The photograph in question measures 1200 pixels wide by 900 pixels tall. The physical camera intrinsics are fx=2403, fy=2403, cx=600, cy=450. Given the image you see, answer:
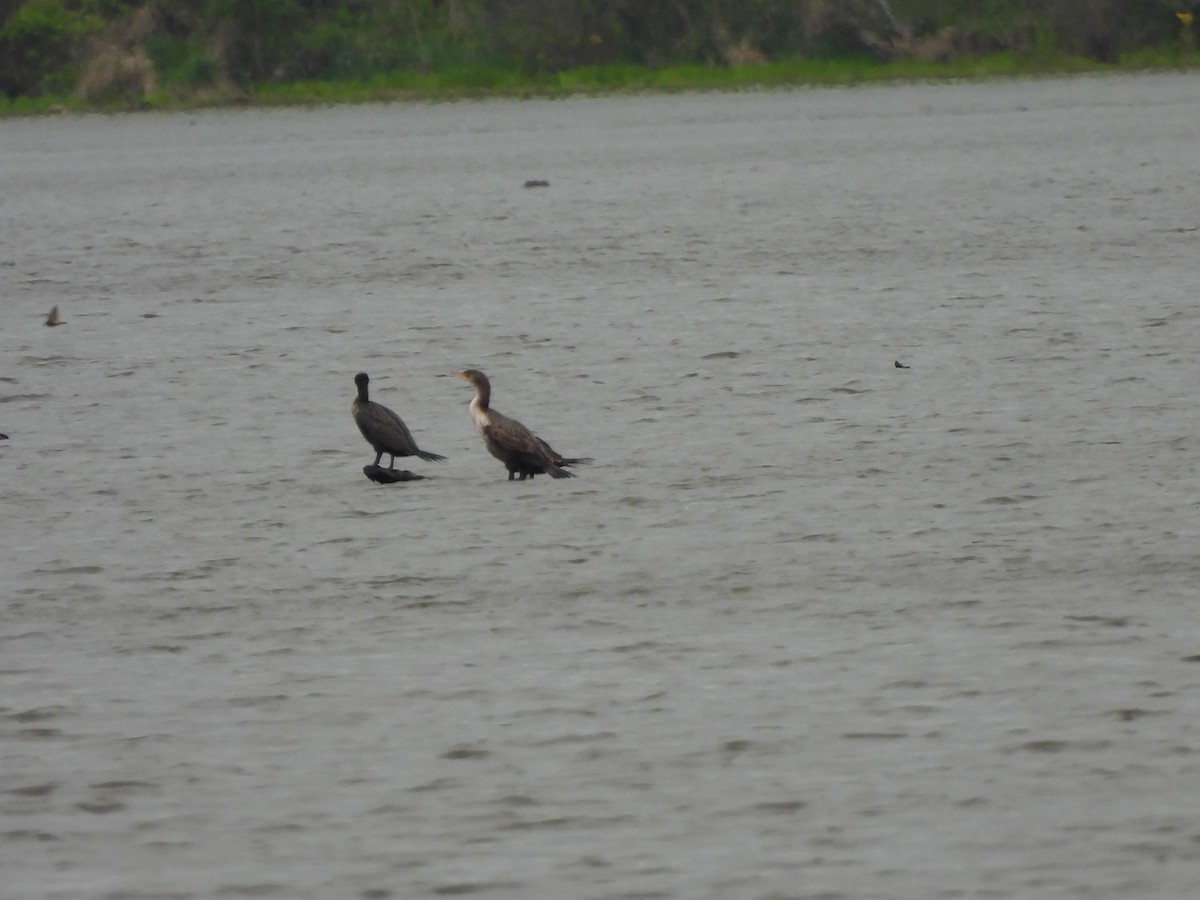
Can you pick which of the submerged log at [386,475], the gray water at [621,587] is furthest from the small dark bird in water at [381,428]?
the gray water at [621,587]

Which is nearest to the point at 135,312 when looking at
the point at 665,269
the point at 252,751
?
the point at 665,269

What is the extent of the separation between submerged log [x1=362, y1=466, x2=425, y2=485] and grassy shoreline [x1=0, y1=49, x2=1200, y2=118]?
57.1m

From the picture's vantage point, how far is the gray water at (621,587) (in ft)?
20.4

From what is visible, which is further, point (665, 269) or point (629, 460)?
point (665, 269)

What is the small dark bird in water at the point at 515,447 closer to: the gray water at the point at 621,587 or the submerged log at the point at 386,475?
the gray water at the point at 621,587

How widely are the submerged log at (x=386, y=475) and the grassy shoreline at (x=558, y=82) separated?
57.1m

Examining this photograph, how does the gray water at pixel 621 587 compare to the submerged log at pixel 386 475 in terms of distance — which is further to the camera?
the submerged log at pixel 386 475

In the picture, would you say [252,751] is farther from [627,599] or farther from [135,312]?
[135,312]

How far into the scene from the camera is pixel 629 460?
11.7 metres

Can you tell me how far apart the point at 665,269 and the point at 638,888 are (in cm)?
1626

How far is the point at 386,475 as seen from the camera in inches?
436

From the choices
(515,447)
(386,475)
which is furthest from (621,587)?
(386,475)

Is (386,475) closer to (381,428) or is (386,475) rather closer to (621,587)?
(381,428)

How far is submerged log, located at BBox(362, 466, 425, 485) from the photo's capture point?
11.0 meters
